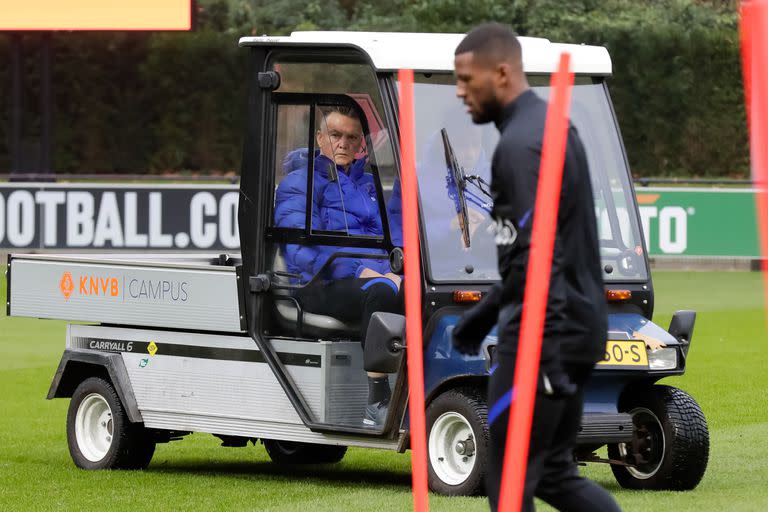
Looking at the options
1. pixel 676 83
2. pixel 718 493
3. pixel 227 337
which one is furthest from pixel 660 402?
pixel 676 83

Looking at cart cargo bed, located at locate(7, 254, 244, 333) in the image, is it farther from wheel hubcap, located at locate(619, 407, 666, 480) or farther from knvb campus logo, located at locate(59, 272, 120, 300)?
wheel hubcap, located at locate(619, 407, 666, 480)

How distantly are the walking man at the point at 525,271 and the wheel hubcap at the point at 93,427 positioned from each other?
5.30 metres

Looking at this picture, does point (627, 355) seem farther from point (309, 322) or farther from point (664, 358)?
point (309, 322)

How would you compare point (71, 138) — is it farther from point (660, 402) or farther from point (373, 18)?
point (660, 402)

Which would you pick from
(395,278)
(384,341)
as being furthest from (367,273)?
(384,341)

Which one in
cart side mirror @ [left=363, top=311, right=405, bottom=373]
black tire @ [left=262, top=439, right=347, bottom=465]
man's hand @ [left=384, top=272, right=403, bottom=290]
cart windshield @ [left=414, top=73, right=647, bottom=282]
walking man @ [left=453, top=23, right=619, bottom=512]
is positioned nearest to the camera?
walking man @ [left=453, top=23, right=619, bottom=512]

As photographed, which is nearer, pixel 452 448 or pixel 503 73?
pixel 503 73

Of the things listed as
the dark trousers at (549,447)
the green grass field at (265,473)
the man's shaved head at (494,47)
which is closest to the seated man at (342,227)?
the green grass field at (265,473)

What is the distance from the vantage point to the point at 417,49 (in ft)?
A: 29.0

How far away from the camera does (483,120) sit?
525 cm

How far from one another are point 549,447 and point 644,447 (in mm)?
3842

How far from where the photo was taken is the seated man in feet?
29.6

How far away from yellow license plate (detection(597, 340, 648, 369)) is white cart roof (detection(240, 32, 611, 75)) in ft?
4.84

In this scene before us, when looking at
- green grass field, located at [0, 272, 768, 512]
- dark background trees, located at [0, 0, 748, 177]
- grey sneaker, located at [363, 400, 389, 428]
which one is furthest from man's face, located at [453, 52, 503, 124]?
dark background trees, located at [0, 0, 748, 177]
